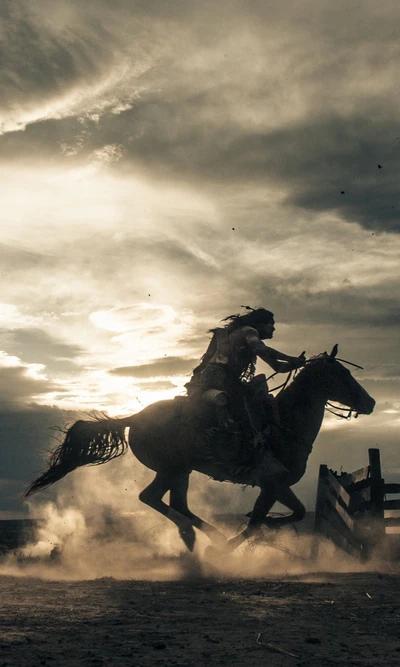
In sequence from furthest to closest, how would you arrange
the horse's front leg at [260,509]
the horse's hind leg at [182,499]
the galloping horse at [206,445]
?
the horse's hind leg at [182,499]
the galloping horse at [206,445]
the horse's front leg at [260,509]

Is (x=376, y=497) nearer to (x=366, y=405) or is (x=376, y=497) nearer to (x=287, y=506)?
(x=366, y=405)

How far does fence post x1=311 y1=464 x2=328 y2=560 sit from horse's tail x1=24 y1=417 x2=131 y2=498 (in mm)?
3403

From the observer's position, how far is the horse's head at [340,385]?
1005 cm

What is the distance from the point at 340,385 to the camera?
33.0ft

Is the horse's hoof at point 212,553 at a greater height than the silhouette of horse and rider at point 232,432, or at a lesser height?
lesser

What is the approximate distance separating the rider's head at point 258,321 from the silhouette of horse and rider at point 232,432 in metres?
0.12

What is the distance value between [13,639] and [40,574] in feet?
17.3

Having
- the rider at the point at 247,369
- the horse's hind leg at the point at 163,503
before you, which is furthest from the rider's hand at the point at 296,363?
the horse's hind leg at the point at 163,503

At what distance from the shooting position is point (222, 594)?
24.8 ft

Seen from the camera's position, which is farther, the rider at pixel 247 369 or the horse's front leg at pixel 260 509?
the rider at pixel 247 369

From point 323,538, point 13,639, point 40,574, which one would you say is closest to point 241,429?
point 323,538

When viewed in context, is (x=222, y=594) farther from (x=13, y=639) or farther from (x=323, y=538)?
(x=323, y=538)

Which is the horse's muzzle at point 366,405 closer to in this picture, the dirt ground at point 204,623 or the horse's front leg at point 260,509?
the horse's front leg at point 260,509

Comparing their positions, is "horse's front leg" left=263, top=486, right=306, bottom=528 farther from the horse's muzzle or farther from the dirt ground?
the horse's muzzle
